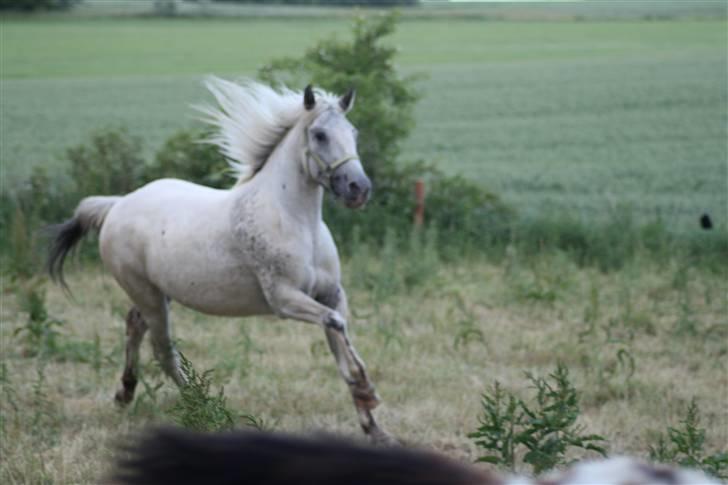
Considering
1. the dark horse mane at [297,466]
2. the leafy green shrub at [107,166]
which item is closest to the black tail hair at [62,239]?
the leafy green shrub at [107,166]

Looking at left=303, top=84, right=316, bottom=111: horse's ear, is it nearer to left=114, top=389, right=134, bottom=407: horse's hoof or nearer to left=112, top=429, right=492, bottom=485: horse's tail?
left=114, top=389, right=134, bottom=407: horse's hoof

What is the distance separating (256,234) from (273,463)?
5.03m

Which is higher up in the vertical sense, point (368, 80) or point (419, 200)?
point (368, 80)

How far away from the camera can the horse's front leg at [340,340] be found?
6.13 m

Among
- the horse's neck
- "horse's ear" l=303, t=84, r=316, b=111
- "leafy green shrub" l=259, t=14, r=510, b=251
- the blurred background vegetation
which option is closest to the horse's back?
the horse's neck

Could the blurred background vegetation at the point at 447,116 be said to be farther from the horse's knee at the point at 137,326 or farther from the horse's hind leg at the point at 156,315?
the horse's hind leg at the point at 156,315

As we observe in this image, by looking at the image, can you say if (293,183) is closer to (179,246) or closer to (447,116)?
(179,246)

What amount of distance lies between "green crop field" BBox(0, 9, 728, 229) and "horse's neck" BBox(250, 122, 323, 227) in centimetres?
213

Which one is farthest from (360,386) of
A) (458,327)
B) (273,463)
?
(273,463)

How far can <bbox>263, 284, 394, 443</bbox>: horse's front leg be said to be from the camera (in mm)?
6129

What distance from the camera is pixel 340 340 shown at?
6188 mm

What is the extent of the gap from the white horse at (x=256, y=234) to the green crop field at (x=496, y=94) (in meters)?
1.85

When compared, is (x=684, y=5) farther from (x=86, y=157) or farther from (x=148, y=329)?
(x=148, y=329)

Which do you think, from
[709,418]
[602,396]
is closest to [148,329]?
[602,396]
